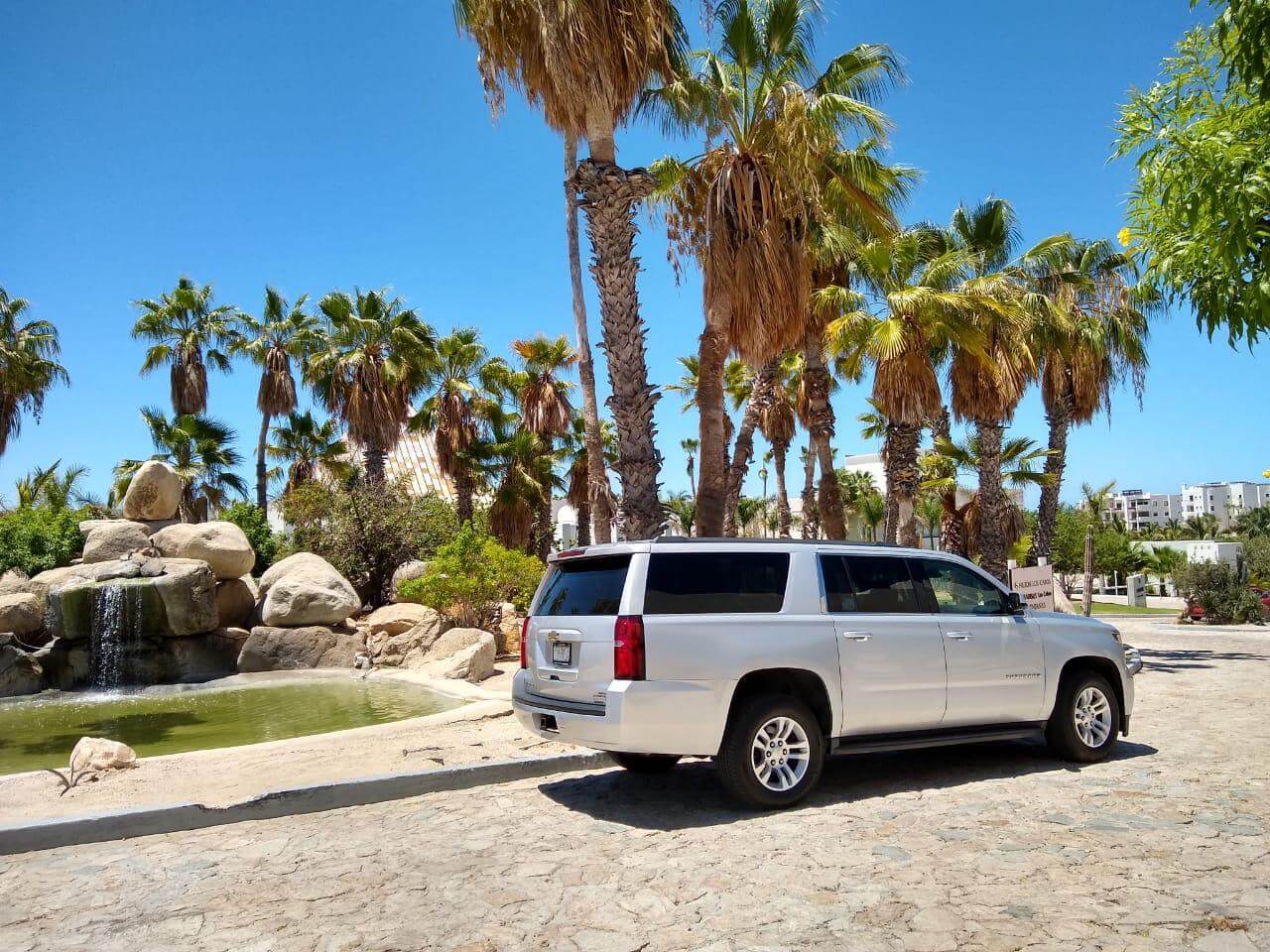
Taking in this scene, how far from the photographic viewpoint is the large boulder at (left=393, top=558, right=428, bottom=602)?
23.9 meters

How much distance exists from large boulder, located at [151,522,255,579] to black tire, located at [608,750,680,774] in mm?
16316

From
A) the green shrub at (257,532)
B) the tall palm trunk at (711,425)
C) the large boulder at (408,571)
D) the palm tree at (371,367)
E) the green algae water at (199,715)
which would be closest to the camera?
the green algae water at (199,715)

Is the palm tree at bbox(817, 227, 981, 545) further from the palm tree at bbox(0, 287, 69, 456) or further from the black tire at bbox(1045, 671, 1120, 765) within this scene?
the palm tree at bbox(0, 287, 69, 456)

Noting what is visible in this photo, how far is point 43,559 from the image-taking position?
21781mm

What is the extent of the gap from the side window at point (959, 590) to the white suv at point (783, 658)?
0.04 feet

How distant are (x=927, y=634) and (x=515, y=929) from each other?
4.07 meters

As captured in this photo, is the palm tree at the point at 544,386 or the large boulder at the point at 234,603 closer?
the large boulder at the point at 234,603

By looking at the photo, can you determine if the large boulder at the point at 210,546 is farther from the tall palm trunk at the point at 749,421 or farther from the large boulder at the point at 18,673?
the tall palm trunk at the point at 749,421

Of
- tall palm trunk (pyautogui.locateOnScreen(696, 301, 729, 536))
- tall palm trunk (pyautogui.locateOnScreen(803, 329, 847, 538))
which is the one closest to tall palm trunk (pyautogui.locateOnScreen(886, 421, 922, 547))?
tall palm trunk (pyautogui.locateOnScreen(803, 329, 847, 538))

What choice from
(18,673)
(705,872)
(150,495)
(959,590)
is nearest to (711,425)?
(959,590)

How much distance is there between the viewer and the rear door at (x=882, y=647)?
6.65m

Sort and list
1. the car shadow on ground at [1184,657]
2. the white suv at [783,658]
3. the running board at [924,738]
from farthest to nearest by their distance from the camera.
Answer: the car shadow on ground at [1184,657]
the running board at [924,738]
the white suv at [783,658]

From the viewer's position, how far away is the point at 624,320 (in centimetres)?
1329

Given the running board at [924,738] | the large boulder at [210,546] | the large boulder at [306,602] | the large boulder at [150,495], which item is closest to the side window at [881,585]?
the running board at [924,738]
